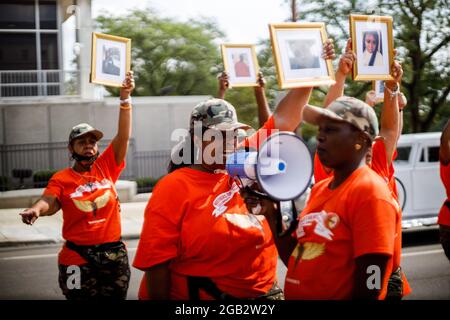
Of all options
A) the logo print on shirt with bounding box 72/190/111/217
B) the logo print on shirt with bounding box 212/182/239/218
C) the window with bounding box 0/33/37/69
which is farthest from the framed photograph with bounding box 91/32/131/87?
the window with bounding box 0/33/37/69

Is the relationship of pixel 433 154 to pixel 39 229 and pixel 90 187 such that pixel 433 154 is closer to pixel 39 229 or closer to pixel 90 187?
pixel 39 229

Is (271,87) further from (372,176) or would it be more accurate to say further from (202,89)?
(372,176)

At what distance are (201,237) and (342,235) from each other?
2.31 ft

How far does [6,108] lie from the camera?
20562 millimetres

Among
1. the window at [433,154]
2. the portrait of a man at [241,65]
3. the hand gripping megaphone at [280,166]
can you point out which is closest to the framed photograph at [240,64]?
the portrait of a man at [241,65]

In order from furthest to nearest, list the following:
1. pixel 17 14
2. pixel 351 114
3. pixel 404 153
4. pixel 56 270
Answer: pixel 17 14
pixel 404 153
pixel 56 270
pixel 351 114

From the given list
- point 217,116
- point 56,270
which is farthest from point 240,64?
point 56,270

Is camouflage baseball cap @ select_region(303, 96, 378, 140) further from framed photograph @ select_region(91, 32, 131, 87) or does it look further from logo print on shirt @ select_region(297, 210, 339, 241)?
framed photograph @ select_region(91, 32, 131, 87)

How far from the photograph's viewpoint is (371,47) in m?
3.82

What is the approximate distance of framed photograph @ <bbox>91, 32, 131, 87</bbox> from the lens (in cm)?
458

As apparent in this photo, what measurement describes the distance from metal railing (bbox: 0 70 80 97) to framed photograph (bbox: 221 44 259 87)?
17.1 m
